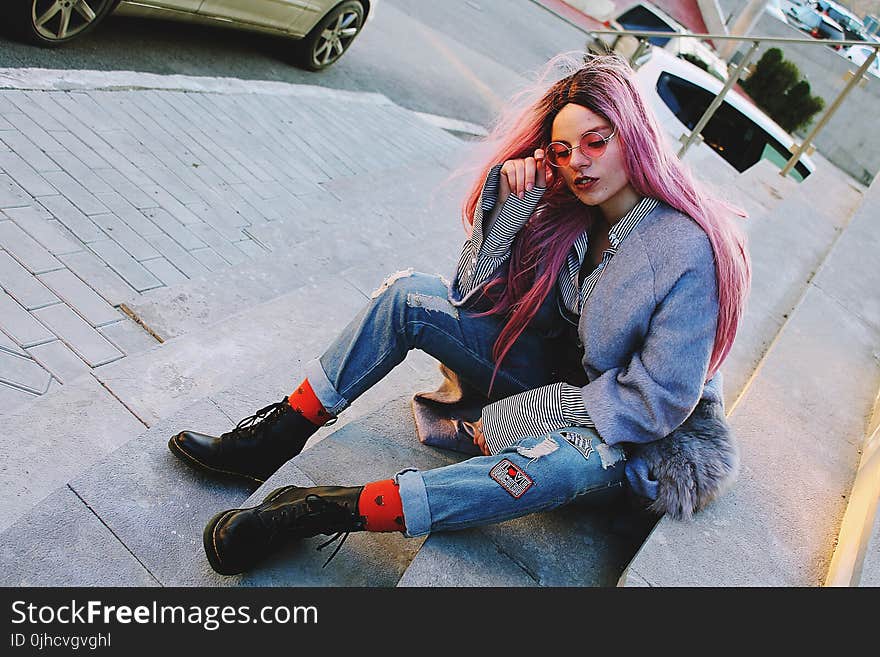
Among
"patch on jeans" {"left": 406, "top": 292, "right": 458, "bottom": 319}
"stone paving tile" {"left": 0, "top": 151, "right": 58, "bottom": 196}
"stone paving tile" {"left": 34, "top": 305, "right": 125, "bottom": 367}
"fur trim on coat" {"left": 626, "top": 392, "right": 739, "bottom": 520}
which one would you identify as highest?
"fur trim on coat" {"left": 626, "top": 392, "right": 739, "bottom": 520}

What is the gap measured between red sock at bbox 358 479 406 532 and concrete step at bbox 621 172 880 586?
0.61 metres

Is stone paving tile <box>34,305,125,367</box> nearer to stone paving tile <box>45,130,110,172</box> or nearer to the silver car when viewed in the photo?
stone paving tile <box>45,130,110,172</box>

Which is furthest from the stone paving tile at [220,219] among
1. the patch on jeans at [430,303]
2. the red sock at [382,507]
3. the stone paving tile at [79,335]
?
the red sock at [382,507]

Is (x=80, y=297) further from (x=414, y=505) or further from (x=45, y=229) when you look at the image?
(x=414, y=505)

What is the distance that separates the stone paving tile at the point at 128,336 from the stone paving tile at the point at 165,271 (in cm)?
36

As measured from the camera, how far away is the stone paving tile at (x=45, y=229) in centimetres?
303

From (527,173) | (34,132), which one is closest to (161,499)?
(527,173)

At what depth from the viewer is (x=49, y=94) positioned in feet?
13.2

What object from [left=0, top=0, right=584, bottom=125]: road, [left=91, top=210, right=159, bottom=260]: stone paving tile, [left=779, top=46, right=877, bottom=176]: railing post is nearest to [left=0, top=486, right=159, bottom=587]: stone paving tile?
[left=91, top=210, right=159, bottom=260]: stone paving tile

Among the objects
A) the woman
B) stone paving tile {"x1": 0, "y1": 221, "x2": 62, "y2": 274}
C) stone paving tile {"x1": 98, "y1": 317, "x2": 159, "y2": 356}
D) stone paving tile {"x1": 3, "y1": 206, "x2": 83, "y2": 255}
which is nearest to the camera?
the woman

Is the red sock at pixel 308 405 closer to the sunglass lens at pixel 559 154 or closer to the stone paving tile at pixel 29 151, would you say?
the sunglass lens at pixel 559 154

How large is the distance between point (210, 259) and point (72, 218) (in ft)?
1.95

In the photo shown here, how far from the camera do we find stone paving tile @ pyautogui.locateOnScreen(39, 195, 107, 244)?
3.19 metres

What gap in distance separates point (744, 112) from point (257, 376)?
674cm
